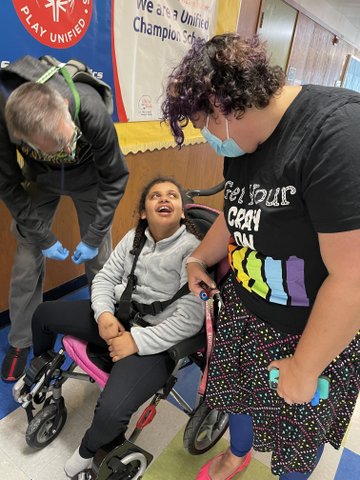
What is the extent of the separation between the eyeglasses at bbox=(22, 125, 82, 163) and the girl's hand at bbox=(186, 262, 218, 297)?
1.84 ft

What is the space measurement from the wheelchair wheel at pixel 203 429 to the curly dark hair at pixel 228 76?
3.19 ft

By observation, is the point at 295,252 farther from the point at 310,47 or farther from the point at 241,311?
the point at 310,47

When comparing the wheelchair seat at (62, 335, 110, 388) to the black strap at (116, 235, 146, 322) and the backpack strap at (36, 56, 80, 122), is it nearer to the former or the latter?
the black strap at (116, 235, 146, 322)

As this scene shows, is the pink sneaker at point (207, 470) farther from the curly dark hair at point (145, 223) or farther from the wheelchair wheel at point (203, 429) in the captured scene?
the curly dark hair at point (145, 223)

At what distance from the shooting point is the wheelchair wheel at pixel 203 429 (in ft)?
4.02

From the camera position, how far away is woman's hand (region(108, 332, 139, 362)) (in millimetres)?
1086

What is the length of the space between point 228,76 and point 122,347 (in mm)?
821

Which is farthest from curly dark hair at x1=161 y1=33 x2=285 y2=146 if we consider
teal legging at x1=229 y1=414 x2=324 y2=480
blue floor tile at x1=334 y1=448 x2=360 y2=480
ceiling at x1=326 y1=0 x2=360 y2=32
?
ceiling at x1=326 y1=0 x2=360 y2=32

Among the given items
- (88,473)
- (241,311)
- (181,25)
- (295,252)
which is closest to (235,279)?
(241,311)

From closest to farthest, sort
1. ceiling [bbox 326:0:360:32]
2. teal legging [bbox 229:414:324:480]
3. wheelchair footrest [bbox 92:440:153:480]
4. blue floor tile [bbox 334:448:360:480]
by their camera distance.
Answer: wheelchair footrest [bbox 92:440:153:480]
teal legging [bbox 229:414:324:480]
blue floor tile [bbox 334:448:360:480]
ceiling [bbox 326:0:360:32]

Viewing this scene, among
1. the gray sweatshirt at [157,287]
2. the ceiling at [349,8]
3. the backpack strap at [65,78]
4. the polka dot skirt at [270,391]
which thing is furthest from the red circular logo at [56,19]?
the ceiling at [349,8]

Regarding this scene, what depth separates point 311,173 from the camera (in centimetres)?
57

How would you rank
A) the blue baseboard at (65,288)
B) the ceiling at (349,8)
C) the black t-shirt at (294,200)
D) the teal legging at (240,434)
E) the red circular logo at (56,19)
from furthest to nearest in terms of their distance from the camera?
the ceiling at (349,8)
the blue baseboard at (65,288)
the red circular logo at (56,19)
the teal legging at (240,434)
the black t-shirt at (294,200)

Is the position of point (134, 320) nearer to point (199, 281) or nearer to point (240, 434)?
point (199, 281)
